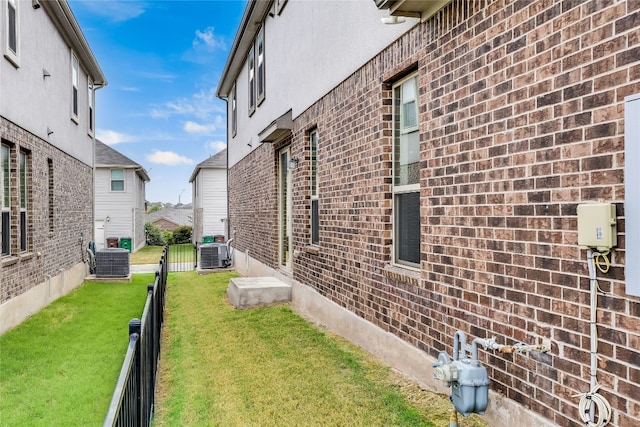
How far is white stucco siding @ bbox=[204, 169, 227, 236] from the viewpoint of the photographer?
29.0m

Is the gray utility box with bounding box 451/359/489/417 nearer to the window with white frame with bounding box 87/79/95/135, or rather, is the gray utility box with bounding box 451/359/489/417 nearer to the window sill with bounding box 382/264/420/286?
→ the window sill with bounding box 382/264/420/286

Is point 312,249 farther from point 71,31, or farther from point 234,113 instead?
point 234,113

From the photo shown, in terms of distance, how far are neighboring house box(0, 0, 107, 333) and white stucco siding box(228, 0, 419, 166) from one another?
483 centimetres

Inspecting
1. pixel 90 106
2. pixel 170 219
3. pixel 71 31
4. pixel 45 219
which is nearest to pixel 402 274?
pixel 45 219

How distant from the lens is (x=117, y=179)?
26.9 metres

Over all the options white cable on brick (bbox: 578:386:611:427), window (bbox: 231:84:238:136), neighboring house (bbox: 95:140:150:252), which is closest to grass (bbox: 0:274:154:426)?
white cable on brick (bbox: 578:386:611:427)

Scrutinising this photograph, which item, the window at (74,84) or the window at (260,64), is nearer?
the window at (260,64)

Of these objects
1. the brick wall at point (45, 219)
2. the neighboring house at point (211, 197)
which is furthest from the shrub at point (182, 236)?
the brick wall at point (45, 219)

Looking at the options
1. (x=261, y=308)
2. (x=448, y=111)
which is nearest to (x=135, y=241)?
(x=261, y=308)

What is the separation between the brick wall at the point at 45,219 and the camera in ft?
26.8

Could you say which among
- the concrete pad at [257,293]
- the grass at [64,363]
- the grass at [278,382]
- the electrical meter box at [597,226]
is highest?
the electrical meter box at [597,226]

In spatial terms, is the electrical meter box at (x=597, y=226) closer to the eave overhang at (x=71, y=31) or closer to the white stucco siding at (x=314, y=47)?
the white stucco siding at (x=314, y=47)

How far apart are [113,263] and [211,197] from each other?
15590mm

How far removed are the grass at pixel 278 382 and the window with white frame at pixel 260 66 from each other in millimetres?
6698
